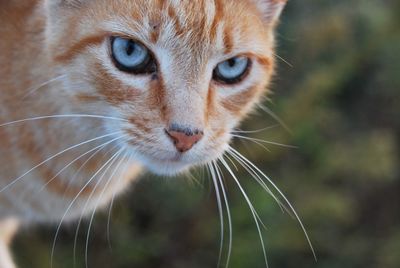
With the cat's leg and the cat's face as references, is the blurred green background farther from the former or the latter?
the cat's face

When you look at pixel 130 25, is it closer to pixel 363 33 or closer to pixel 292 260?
pixel 363 33

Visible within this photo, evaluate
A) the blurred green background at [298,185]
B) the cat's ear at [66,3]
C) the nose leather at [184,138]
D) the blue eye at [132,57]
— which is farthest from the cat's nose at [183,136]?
the blurred green background at [298,185]

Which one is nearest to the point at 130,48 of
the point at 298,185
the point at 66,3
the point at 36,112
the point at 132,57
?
the point at 132,57

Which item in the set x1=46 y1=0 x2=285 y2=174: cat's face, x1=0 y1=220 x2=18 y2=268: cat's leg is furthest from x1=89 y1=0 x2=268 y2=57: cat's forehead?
x1=0 y1=220 x2=18 y2=268: cat's leg

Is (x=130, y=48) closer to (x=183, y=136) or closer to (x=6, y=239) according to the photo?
(x=183, y=136)

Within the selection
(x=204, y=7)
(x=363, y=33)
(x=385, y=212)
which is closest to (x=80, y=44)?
(x=204, y=7)
